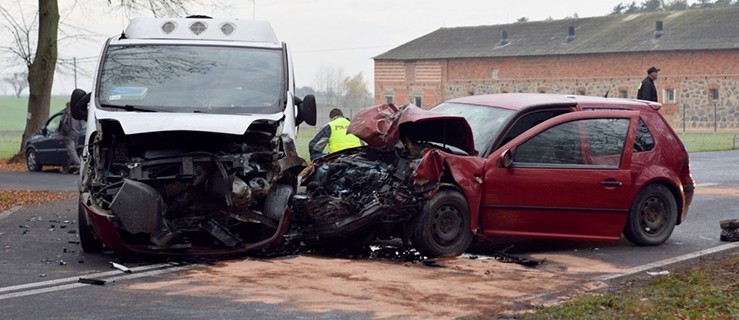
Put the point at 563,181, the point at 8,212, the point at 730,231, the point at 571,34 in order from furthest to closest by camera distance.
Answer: the point at 571,34 < the point at 8,212 < the point at 730,231 < the point at 563,181

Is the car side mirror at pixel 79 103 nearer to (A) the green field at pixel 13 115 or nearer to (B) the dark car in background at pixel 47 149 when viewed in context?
(B) the dark car in background at pixel 47 149

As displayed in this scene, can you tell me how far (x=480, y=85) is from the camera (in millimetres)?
76750

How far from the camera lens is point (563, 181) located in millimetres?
11344

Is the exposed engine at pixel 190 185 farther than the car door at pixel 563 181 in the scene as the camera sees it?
No

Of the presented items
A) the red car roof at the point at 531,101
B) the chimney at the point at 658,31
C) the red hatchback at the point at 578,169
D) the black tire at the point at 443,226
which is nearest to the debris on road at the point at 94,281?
the black tire at the point at 443,226

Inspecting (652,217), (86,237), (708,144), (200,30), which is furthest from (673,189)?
(708,144)

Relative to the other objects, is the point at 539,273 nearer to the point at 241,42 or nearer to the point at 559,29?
the point at 241,42

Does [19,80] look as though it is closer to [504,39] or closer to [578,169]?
[504,39]

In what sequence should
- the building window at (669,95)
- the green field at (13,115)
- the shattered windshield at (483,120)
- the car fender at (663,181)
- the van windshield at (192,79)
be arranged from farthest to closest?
the green field at (13,115) < the building window at (669,95) < the car fender at (663,181) < the shattered windshield at (483,120) < the van windshield at (192,79)

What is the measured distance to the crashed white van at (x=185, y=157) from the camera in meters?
10.2

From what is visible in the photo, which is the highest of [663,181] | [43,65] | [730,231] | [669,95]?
[43,65]

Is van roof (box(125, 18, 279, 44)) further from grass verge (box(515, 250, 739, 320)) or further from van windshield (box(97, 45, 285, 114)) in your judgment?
grass verge (box(515, 250, 739, 320))

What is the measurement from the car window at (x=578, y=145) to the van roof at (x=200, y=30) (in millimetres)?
3255

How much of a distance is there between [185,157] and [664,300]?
4.46m
